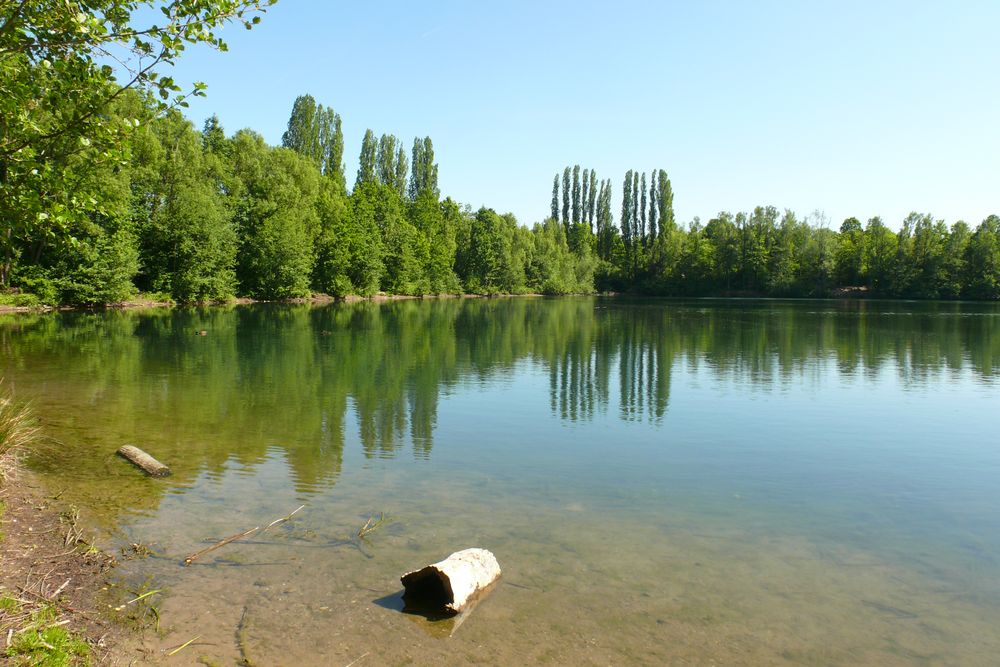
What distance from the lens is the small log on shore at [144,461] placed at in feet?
35.5

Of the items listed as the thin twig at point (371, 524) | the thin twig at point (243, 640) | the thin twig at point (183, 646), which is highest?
the thin twig at point (371, 524)

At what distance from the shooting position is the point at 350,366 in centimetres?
2423

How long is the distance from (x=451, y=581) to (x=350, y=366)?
1827cm

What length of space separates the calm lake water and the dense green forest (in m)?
4.35

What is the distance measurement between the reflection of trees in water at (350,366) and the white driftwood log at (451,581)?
4.09m

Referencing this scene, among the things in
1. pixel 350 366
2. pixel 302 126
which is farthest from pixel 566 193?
pixel 350 366

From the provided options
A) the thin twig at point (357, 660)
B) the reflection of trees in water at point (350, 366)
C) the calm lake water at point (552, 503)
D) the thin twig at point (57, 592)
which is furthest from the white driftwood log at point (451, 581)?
the reflection of trees in water at point (350, 366)

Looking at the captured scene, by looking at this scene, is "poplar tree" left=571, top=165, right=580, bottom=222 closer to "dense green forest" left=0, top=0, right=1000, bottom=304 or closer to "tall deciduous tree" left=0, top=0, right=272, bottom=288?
"dense green forest" left=0, top=0, right=1000, bottom=304

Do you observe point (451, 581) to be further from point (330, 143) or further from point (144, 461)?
point (330, 143)

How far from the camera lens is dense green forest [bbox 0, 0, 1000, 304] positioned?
8117mm

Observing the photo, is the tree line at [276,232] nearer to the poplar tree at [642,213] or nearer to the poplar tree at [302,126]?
the poplar tree at [302,126]

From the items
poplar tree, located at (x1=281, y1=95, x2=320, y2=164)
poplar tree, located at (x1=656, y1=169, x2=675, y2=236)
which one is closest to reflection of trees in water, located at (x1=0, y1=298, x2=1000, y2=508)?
poplar tree, located at (x1=281, y1=95, x2=320, y2=164)

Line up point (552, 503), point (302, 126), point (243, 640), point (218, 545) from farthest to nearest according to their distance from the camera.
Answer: point (302, 126) → point (552, 503) → point (218, 545) → point (243, 640)

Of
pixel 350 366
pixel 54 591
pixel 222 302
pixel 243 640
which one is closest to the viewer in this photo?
pixel 243 640
